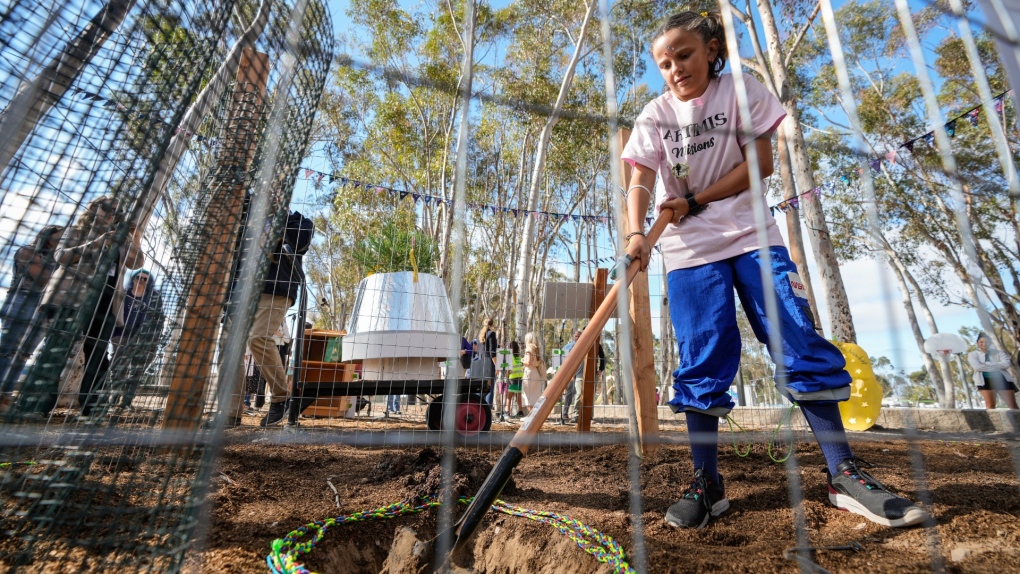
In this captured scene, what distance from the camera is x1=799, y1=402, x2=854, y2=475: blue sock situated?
4.42ft

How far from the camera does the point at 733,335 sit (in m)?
1.54

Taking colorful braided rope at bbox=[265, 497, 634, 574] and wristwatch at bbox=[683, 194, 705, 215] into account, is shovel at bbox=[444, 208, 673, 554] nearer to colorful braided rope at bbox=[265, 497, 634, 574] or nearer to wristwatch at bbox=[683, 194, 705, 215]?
colorful braided rope at bbox=[265, 497, 634, 574]

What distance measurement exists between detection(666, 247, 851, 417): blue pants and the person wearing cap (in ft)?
17.5

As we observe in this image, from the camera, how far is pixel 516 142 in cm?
1518

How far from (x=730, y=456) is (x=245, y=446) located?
2.15 m

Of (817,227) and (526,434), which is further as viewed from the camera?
(817,227)

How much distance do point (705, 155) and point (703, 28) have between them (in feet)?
1.23

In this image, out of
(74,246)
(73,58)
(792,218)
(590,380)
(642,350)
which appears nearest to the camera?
(73,58)

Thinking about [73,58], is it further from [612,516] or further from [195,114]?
[612,516]

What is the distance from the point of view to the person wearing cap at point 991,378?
5608 mm

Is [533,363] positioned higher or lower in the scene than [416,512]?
higher

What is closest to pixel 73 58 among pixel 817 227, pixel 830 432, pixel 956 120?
pixel 830 432

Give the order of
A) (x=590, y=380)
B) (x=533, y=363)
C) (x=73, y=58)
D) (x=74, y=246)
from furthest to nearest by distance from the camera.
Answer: (x=533, y=363) → (x=590, y=380) → (x=74, y=246) → (x=73, y=58)

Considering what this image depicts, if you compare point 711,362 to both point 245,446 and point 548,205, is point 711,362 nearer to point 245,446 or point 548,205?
point 245,446
